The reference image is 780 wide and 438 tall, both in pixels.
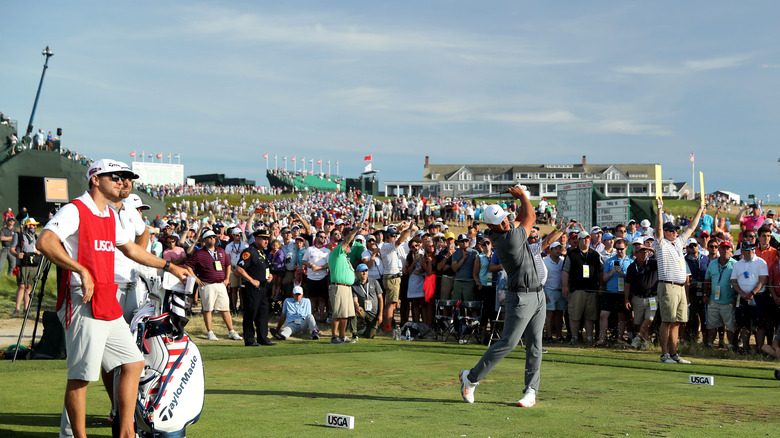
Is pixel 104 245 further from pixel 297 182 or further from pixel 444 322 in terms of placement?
pixel 297 182

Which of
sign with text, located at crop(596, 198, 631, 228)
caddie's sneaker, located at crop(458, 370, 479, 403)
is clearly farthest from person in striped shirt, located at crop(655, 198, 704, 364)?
sign with text, located at crop(596, 198, 631, 228)

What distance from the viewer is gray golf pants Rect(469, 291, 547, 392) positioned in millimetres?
7926

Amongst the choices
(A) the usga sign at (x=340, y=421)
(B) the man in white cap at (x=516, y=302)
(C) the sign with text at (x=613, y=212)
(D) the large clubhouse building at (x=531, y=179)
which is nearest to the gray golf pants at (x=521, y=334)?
(B) the man in white cap at (x=516, y=302)

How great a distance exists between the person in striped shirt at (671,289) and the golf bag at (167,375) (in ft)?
27.8

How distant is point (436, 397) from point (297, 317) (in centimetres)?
900

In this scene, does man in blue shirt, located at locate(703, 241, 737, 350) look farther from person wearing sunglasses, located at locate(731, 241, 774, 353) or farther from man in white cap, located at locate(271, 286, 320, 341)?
man in white cap, located at locate(271, 286, 320, 341)

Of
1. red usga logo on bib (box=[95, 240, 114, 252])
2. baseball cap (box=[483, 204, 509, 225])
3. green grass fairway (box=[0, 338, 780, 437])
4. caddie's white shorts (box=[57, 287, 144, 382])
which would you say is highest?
baseball cap (box=[483, 204, 509, 225])

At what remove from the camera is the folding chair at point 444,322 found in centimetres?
1636

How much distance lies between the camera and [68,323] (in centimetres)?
538

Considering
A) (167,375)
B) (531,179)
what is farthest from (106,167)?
(531,179)

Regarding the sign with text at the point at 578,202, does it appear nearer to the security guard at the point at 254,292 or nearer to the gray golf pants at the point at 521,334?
the security guard at the point at 254,292

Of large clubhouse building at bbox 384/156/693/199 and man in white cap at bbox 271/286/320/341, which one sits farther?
large clubhouse building at bbox 384/156/693/199

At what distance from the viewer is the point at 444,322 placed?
16516 mm

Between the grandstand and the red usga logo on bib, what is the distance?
11697 cm
